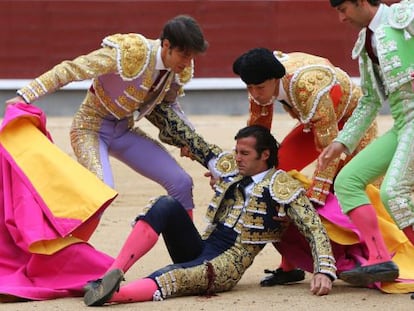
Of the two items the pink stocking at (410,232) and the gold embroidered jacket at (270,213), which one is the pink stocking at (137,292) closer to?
the gold embroidered jacket at (270,213)

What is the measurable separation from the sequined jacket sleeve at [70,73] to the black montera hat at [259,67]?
0.56 meters

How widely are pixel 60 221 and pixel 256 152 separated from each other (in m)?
0.76

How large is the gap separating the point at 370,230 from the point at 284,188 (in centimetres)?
35

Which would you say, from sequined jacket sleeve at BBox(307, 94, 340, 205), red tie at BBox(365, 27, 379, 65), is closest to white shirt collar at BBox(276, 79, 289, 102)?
sequined jacket sleeve at BBox(307, 94, 340, 205)

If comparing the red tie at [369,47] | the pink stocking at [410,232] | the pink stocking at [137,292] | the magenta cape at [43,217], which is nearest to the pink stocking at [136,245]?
the pink stocking at [137,292]

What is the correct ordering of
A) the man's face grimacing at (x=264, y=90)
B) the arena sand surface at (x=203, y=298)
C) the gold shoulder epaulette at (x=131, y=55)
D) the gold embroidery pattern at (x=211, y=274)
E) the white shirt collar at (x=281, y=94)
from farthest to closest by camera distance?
the gold shoulder epaulette at (x=131, y=55) < the white shirt collar at (x=281, y=94) < the man's face grimacing at (x=264, y=90) < the gold embroidery pattern at (x=211, y=274) < the arena sand surface at (x=203, y=298)

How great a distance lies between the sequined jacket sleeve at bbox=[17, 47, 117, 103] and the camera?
4.63 metres

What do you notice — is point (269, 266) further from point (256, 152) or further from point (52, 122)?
point (52, 122)

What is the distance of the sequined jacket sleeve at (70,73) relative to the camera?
15.2 feet

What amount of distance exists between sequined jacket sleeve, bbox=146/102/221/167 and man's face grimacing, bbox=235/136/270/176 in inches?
11.9

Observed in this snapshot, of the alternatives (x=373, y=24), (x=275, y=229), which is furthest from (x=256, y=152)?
(x=373, y=24)

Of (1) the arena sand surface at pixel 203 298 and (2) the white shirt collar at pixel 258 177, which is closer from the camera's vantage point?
(1) the arena sand surface at pixel 203 298

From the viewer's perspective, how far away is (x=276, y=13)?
1086cm

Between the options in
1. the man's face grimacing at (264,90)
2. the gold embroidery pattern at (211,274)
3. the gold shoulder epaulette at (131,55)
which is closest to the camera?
the gold embroidery pattern at (211,274)
